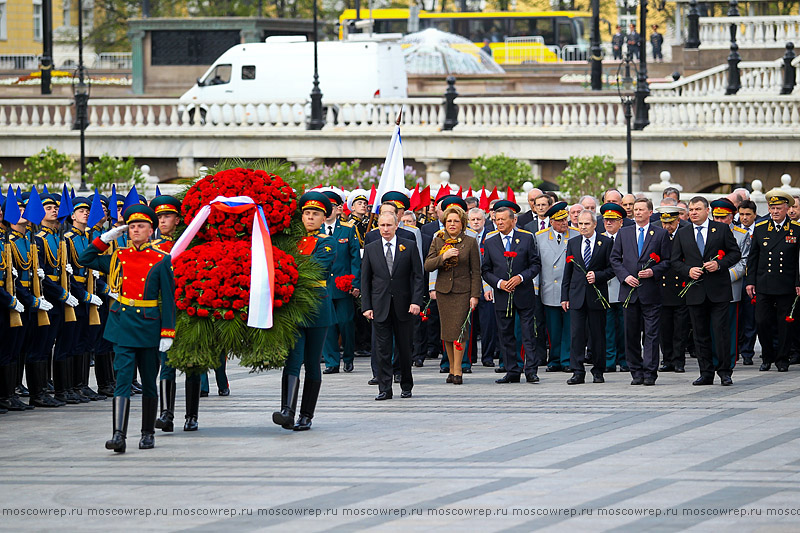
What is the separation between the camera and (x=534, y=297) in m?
18.0

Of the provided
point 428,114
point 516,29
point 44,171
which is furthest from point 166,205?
point 516,29

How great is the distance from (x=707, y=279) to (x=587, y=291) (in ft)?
4.45

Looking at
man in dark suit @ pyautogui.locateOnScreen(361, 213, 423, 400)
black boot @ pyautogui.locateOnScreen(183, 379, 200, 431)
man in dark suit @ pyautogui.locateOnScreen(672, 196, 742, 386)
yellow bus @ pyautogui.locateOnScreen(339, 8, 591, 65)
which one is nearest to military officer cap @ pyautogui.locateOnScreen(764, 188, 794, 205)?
man in dark suit @ pyautogui.locateOnScreen(672, 196, 742, 386)

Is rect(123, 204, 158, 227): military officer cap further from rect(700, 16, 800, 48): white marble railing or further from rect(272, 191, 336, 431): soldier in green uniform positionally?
rect(700, 16, 800, 48): white marble railing

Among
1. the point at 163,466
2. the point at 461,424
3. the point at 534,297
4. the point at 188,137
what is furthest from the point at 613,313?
the point at 188,137

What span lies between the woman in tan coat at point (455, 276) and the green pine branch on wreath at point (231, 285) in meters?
3.27

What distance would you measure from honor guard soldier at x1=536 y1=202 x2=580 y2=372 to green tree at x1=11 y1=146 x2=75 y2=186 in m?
18.2

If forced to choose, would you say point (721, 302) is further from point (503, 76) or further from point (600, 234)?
point (503, 76)

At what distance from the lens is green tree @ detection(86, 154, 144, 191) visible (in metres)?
33.2

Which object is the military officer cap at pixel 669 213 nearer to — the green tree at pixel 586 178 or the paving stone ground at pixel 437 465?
the paving stone ground at pixel 437 465

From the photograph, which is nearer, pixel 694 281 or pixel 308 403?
pixel 308 403

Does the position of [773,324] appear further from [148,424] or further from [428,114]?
[428,114]

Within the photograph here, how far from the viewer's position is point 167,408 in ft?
46.8

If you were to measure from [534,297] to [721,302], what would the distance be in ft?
7.02
